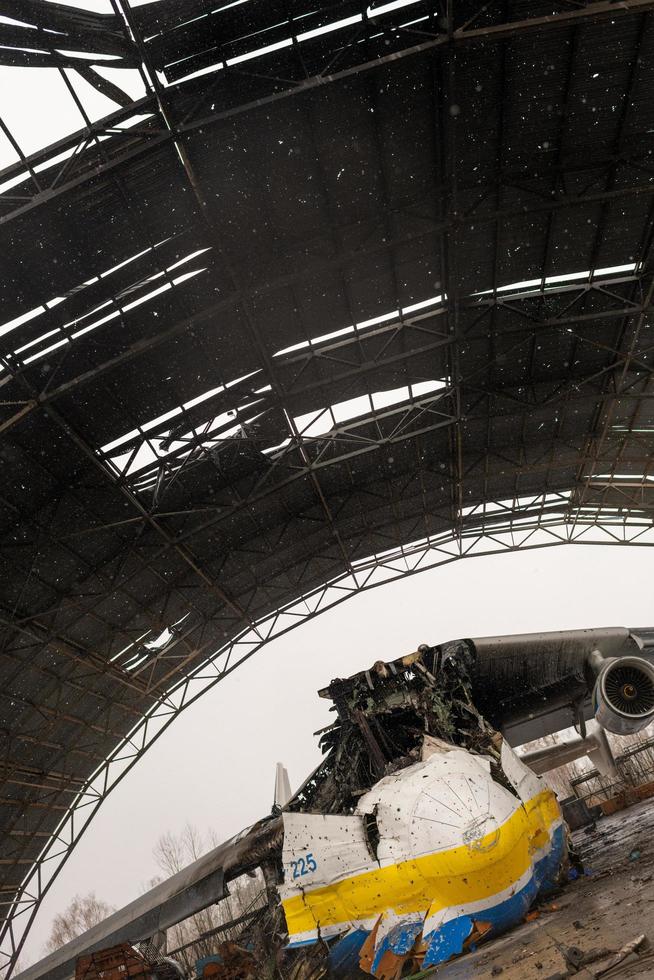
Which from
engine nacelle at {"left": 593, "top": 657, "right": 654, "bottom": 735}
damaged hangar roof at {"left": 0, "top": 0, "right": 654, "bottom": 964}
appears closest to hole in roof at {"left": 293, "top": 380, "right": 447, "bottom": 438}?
damaged hangar roof at {"left": 0, "top": 0, "right": 654, "bottom": 964}

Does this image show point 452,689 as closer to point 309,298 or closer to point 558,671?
point 558,671

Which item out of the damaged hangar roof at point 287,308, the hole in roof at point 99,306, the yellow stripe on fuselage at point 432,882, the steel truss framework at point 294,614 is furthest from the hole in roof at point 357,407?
the yellow stripe on fuselage at point 432,882

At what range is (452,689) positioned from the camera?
8.18 meters

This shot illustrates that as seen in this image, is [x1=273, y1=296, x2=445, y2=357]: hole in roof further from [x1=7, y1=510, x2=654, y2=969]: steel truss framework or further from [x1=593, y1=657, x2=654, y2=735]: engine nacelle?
[x1=7, y1=510, x2=654, y2=969]: steel truss framework

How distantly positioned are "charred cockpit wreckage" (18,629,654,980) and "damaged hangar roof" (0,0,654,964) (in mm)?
7736

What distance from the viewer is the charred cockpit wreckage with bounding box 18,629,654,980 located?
575 centimetres

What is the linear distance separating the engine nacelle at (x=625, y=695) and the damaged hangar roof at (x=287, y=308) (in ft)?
27.3

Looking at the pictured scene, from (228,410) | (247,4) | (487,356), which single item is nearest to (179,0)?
(247,4)

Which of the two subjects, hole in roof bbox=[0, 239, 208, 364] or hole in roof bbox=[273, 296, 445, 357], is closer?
hole in roof bbox=[0, 239, 208, 364]

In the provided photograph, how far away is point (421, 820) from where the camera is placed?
608 cm

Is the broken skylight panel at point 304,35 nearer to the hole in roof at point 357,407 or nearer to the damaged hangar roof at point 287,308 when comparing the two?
the damaged hangar roof at point 287,308

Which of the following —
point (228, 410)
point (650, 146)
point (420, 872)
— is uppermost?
point (228, 410)

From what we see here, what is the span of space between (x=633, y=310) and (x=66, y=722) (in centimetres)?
2102

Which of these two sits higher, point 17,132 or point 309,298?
point 17,132
